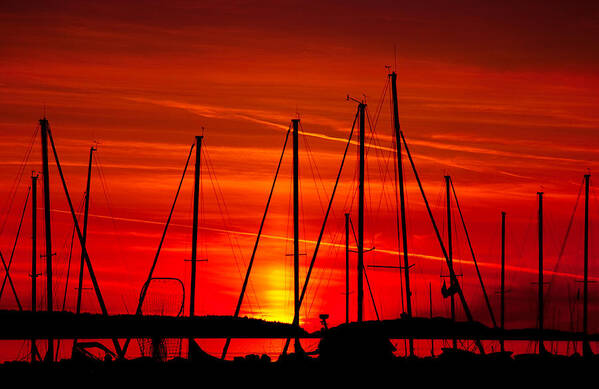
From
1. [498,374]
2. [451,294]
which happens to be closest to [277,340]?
[451,294]

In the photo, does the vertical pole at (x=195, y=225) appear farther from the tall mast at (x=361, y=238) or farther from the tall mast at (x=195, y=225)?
the tall mast at (x=361, y=238)

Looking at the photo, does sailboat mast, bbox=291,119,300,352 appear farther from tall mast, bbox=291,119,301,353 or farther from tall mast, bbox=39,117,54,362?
tall mast, bbox=39,117,54,362

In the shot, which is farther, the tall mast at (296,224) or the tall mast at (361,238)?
the tall mast at (296,224)

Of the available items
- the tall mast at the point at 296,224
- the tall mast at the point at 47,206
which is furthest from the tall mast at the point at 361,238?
the tall mast at the point at 47,206

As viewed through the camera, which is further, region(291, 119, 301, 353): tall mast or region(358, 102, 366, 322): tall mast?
region(291, 119, 301, 353): tall mast

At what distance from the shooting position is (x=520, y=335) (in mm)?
76000

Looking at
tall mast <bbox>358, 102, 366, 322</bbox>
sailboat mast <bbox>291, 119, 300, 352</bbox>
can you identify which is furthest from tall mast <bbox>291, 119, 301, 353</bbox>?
tall mast <bbox>358, 102, 366, 322</bbox>

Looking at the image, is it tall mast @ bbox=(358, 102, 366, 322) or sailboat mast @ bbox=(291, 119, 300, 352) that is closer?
tall mast @ bbox=(358, 102, 366, 322)

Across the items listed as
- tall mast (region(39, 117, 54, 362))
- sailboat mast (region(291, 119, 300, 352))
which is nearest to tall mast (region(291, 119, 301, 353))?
sailboat mast (region(291, 119, 300, 352))

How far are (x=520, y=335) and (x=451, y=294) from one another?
6.44 m

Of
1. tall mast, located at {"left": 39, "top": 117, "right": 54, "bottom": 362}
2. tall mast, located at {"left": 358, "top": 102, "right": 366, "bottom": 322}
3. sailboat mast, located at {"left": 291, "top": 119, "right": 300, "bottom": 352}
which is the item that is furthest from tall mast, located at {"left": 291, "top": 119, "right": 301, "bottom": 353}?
tall mast, located at {"left": 39, "top": 117, "right": 54, "bottom": 362}

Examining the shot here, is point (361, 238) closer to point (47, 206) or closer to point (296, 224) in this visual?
point (296, 224)

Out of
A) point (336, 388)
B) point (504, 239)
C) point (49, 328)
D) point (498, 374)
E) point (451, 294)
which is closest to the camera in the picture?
point (336, 388)

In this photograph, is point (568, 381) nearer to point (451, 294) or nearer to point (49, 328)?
point (451, 294)
